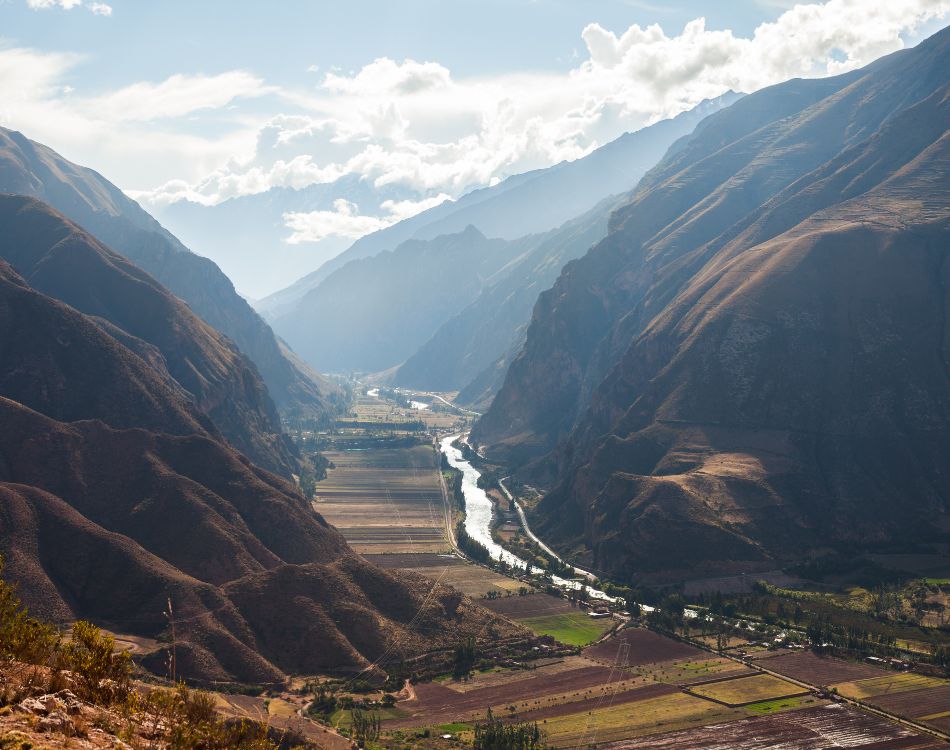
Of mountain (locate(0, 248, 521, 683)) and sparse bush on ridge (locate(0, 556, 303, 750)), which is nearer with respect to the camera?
sparse bush on ridge (locate(0, 556, 303, 750))

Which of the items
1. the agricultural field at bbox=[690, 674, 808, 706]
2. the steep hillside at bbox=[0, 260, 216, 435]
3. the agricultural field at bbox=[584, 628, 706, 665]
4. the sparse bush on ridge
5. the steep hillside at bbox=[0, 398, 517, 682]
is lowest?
the agricultural field at bbox=[584, 628, 706, 665]

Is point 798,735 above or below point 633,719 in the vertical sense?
below

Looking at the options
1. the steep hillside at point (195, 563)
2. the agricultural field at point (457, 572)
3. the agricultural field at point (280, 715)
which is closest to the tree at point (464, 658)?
the steep hillside at point (195, 563)

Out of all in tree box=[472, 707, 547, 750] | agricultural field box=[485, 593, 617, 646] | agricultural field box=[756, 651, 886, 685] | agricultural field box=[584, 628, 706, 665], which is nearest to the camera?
tree box=[472, 707, 547, 750]

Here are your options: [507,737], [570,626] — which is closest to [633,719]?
[507,737]

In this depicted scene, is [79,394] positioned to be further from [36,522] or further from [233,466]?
[36,522]

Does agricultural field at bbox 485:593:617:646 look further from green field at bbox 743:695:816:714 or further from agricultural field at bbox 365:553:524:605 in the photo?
green field at bbox 743:695:816:714

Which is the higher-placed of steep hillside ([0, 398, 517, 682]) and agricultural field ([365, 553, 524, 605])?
steep hillside ([0, 398, 517, 682])

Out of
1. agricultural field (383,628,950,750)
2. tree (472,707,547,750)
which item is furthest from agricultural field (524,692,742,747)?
tree (472,707,547,750)

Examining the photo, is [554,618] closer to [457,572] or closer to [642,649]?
[642,649]
